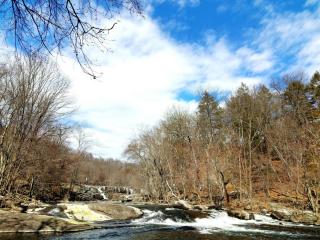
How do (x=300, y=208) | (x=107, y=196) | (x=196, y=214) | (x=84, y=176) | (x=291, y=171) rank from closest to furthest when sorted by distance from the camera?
(x=196, y=214) < (x=300, y=208) < (x=291, y=171) < (x=107, y=196) < (x=84, y=176)

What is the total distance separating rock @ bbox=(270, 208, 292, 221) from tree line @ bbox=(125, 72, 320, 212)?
81.0 inches

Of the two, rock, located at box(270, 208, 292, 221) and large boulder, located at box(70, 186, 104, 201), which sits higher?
large boulder, located at box(70, 186, 104, 201)

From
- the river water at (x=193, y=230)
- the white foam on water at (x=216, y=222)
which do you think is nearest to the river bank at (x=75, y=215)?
the white foam on water at (x=216, y=222)

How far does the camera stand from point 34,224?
58.8 ft

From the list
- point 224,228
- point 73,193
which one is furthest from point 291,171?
point 73,193

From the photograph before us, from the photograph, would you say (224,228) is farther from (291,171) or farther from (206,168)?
(206,168)

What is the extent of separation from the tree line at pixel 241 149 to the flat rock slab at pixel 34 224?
59.7 ft

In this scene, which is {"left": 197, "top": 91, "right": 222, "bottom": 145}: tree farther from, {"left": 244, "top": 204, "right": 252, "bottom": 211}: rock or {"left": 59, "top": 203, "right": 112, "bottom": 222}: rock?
{"left": 59, "top": 203, "right": 112, "bottom": 222}: rock

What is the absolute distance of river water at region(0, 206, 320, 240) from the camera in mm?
16953

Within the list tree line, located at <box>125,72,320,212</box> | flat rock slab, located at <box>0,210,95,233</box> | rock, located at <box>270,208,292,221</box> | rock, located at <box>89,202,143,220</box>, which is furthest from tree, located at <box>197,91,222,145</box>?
flat rock slab, located at <box>0,210,95,233</box>

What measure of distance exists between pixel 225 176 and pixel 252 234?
21690mm

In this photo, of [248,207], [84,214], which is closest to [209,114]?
[248,207]

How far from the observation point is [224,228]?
2034 centimetres

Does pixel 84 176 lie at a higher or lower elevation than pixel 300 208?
higher
